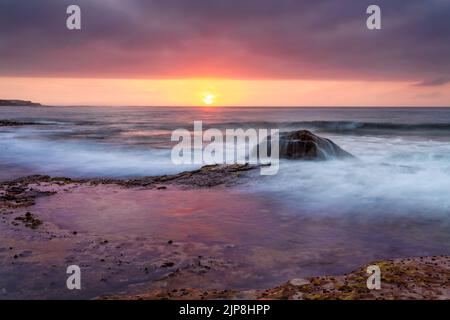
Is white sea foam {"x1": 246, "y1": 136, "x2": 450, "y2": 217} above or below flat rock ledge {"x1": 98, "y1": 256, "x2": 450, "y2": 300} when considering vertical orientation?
above

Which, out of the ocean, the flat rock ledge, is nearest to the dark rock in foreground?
the ocean

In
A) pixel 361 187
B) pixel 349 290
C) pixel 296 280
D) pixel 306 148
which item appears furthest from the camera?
pixel 306 148

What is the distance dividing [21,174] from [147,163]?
4.61m

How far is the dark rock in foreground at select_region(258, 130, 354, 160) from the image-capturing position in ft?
48.1

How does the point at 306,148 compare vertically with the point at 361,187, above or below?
above

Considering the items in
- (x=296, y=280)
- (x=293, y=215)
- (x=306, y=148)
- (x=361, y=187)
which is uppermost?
(x=306, y=148)

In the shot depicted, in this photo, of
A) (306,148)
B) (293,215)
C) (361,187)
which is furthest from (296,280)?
(306,148)

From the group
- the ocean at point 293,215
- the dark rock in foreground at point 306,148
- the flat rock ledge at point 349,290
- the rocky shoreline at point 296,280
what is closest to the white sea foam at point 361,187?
the ocean at point 293,215

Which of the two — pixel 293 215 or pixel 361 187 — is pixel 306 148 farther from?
pixel 293 215

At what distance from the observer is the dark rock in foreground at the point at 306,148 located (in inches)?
577

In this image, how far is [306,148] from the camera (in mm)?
14812

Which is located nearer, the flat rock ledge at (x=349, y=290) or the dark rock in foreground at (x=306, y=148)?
the flat rock ledge at (x=349, y=290)

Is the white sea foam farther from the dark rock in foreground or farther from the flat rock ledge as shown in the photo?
the flat rock ledge

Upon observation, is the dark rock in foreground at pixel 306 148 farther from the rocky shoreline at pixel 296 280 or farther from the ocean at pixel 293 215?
the rocky shoreline at pixel 296 280
